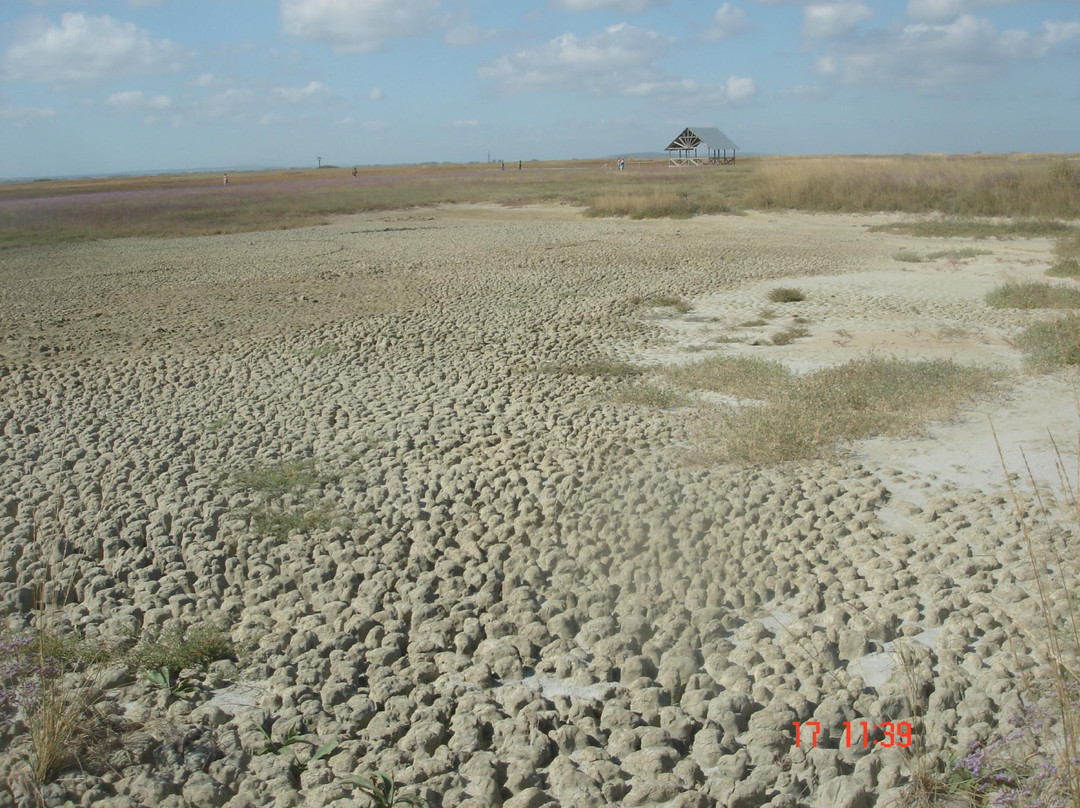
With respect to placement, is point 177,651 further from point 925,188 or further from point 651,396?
point 925,188

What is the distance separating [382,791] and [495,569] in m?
1.51

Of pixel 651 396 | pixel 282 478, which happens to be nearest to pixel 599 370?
pixel 651 396

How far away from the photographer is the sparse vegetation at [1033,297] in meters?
9.38

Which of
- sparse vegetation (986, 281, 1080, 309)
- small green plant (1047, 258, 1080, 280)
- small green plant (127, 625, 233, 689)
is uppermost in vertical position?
small green plant (1047, 258, 1080, 280)

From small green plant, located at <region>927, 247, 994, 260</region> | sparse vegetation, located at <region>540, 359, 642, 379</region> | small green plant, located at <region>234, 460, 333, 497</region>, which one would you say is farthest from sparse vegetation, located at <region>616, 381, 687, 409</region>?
small green plant, located at <region>927, 247, 994, 260</region>

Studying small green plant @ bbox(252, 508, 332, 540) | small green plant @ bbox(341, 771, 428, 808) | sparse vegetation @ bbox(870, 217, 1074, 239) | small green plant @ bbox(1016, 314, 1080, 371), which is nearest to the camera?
small green plant @ bbox(341, 771, 428, 808)

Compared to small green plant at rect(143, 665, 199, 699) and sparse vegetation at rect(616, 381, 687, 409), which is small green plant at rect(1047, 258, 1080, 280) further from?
small green plant at rect(143, 665, 199, 699)

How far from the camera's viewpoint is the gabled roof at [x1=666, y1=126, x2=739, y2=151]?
175ft

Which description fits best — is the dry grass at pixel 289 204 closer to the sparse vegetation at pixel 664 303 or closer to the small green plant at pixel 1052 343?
the sparse vegetation at pixel 664 303

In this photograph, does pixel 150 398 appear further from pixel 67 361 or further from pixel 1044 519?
pixel 1044 519
